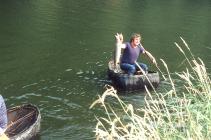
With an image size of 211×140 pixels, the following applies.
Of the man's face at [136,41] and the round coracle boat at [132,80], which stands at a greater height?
the man's face at [136,41]

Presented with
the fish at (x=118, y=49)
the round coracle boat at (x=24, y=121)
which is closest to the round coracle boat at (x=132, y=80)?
the fish at (x=118, y=49)

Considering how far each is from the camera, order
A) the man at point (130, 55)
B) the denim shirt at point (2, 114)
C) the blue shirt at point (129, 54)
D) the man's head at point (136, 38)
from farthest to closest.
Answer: the blue shirt at point (129, 54), the man at point (130, 55), the man's head at point (136, 38), the denim shirt at point (2, 114)

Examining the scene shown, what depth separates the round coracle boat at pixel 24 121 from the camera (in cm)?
1050

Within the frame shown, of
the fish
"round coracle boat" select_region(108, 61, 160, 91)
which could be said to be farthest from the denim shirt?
the fish

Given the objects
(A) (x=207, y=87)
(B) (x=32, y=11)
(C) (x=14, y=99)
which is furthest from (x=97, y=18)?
(A) (x=207, y=87)

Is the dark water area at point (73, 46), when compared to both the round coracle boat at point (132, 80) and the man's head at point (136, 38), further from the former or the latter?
the man's head at point (136, 38)

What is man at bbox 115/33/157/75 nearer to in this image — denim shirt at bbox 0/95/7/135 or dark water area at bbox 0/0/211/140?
dark water area at bbox 0/0/211/140

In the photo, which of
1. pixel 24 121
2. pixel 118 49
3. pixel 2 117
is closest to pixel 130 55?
pixel 118 49

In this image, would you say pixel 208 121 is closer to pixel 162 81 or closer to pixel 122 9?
pixel 162 81

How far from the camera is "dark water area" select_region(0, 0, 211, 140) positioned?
13.5 meters

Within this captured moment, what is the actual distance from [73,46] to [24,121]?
10954mm

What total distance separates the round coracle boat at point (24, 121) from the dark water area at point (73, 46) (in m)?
0.56

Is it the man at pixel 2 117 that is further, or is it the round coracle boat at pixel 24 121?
the round coracle boat at pixel 24 121

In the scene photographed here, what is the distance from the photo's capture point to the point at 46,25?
26.0 metres
